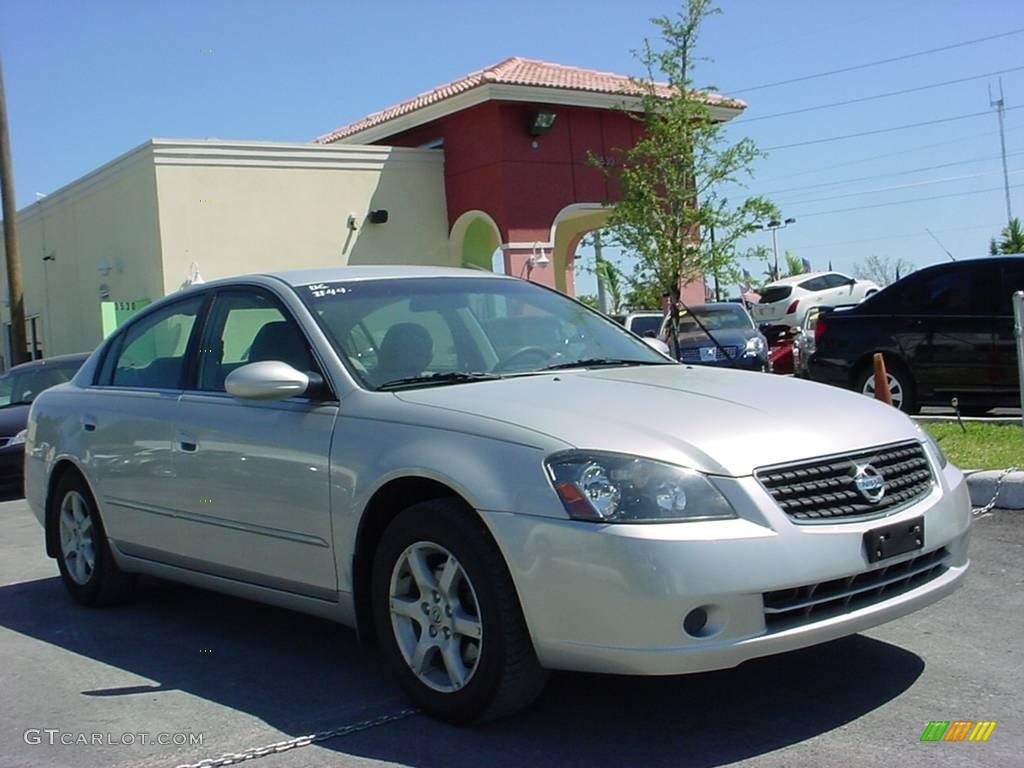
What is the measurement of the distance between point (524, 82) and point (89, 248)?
9.54 meters

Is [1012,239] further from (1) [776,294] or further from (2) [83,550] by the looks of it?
(2) [83,550]

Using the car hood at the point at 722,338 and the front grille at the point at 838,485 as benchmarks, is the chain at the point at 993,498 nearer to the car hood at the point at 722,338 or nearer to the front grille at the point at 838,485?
the front grille at the point at 838,485

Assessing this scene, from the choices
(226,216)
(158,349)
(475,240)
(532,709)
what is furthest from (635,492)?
(475,240)

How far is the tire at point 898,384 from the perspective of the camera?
35.7ft

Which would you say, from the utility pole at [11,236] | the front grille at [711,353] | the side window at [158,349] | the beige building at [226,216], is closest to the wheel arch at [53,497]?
the side window at [158,349]

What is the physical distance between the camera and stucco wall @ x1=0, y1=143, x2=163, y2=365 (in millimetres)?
21125

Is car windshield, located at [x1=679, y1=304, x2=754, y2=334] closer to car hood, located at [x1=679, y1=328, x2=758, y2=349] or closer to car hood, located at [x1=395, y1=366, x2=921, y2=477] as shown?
car hood, located at [x1=679, y1=328, x2=758, y2=349]

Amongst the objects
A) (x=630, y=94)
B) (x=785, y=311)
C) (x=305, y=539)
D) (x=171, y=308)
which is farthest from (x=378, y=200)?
(x=305, y=539)

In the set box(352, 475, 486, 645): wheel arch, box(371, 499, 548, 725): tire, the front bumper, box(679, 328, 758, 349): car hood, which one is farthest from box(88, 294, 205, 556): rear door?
box(679, 328, 758, 349): car hood

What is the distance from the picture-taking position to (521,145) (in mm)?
22938

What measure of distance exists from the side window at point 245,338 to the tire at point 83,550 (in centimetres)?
122

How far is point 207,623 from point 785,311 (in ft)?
85.6

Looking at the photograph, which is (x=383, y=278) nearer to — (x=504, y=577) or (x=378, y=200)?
(x=504, y=577)

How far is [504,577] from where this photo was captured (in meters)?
3.71
